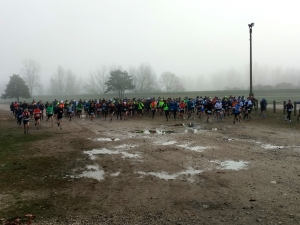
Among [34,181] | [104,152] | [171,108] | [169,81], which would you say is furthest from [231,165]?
[169,81]

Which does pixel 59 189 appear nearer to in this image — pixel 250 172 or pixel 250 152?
pixel 250 172

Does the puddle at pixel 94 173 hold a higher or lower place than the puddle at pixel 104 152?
lower

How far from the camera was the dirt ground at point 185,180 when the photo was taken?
6.04m

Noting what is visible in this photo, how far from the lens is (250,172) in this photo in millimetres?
8953

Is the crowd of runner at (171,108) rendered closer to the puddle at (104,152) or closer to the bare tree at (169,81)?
the puddle at (104,152)

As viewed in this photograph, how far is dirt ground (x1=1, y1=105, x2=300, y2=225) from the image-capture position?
19.8ft

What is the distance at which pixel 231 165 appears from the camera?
32.3 ft

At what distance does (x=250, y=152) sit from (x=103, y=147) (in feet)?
21.2

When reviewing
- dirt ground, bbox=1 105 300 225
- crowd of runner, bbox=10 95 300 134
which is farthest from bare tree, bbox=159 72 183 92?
dirt ground, bbox=1 105 300 225

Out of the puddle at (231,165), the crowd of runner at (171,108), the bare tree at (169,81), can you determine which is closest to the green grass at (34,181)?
the puddle at (231,165)

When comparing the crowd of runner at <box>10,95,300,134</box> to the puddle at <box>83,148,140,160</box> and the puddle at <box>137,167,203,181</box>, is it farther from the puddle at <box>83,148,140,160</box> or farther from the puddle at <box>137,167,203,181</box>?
the puddle at <box>137,167,203,181</box>

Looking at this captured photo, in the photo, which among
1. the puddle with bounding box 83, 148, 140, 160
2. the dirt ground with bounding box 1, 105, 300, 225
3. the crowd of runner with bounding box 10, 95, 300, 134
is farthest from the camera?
the crowd of runner with bounding box 10, 95, 300, 134

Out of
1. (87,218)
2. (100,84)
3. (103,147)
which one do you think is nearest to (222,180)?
(87,218)

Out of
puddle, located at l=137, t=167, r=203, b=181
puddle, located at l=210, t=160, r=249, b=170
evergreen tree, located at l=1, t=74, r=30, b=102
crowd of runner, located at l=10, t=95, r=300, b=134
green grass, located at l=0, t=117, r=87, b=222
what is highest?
evergreen tree, located at l=1, t=74, r=30, b=102
